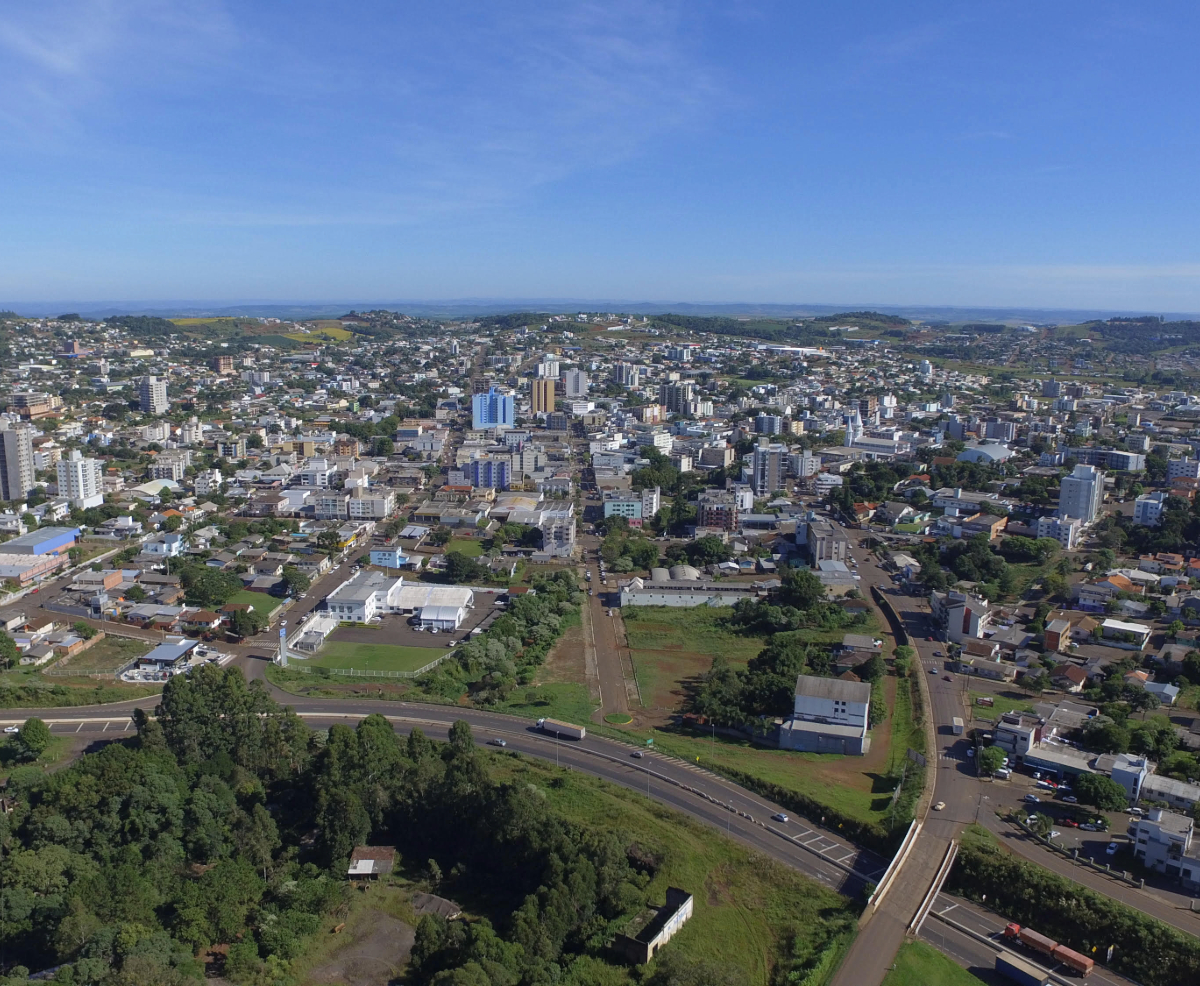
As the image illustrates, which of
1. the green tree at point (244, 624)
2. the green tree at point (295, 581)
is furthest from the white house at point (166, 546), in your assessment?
the green tree at point (244, 624)

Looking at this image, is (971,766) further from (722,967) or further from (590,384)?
(590,384)

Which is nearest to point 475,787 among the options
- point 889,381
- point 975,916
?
point 975,916

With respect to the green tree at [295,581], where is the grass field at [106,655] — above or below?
below

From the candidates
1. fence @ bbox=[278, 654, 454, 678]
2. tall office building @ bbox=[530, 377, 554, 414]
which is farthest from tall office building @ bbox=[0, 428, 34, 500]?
tall office building @ bbox=[530, 377, 554, 414]

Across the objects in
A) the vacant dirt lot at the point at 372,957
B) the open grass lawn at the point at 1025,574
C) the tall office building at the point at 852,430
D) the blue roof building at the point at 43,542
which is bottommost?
the vacant dirt lot at the point at 372,957

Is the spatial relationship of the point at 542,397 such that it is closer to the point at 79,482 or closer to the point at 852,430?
the point at 852,430

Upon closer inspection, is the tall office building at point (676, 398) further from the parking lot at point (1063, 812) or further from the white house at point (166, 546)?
the parking lot at point (1063, 812)

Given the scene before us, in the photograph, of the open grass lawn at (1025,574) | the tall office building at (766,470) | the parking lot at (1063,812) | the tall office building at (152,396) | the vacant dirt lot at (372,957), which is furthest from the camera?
the tall office building at (152,396)
